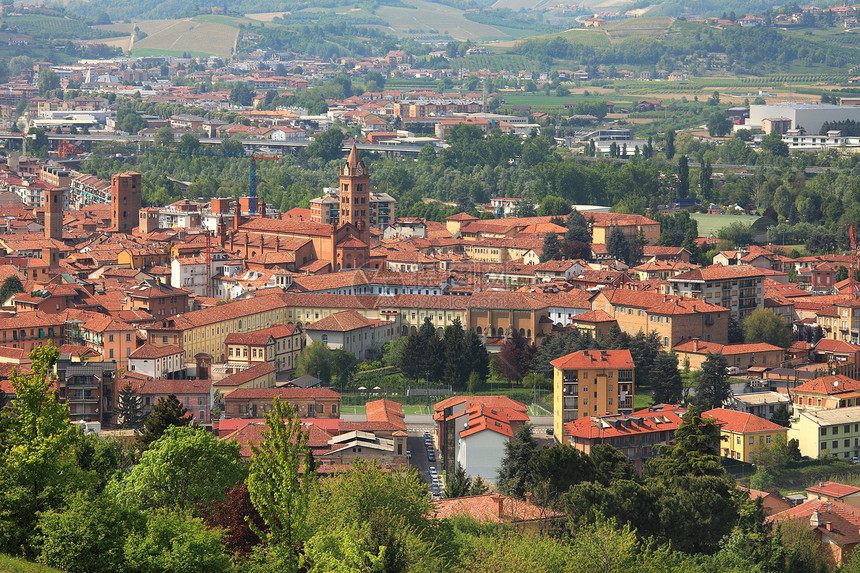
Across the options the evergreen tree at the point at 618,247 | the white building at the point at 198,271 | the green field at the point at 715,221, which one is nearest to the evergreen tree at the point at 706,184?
the green field at the point at 715,221

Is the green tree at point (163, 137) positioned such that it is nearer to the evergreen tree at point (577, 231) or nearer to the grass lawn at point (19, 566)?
the evergreen tree at point (577, 231)

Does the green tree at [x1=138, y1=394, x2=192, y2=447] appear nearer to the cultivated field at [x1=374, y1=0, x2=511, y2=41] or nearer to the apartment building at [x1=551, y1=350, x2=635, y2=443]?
the apartment building at [x1=551, y1=350, x2=635, y2=443]

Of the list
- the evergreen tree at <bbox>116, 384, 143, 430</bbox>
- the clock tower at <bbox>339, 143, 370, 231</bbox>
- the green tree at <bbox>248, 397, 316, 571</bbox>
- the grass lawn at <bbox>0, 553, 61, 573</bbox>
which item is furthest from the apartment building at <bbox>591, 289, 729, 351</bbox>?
the grass lawn at <bbox>0, 553, 61, 573</bbox>

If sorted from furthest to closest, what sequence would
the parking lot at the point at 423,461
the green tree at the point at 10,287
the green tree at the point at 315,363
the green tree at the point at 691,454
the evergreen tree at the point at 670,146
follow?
the evergreen tree at the point at 670,146 → the green tree at the point at 10,287 → the green tree at the point at 315,363 → the parking lot at the point at 423,461 → the green tree at the point at 691,454

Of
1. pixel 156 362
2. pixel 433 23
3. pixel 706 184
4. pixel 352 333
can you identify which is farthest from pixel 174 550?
pixel 433 23

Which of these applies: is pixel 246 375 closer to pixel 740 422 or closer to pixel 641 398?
pixel 641 398

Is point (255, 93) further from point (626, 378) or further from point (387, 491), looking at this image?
point (387, 491)

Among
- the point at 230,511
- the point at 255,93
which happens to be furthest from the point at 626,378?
the point at 255,93
